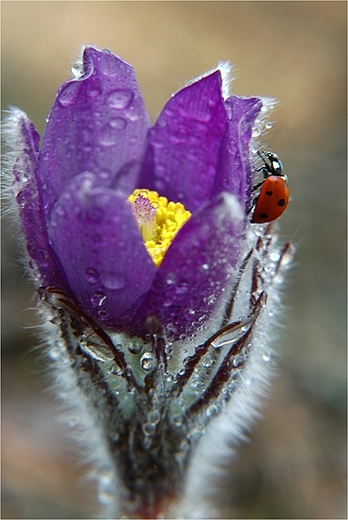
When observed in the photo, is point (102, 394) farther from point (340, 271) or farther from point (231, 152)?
point (340, 271)

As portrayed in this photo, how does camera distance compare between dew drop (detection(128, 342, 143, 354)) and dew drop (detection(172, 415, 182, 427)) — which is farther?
dew drop (detection(172, 415, 182, 427))

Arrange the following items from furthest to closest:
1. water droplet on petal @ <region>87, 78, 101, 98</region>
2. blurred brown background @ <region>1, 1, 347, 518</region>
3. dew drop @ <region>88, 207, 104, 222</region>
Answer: blurred brown background @ <region>1, 1, 347, 518</region>, water droplet on petal @ <region>87, 78, 101, 98</region>, dew drop @ <region>88, 207, 104, 222</region>

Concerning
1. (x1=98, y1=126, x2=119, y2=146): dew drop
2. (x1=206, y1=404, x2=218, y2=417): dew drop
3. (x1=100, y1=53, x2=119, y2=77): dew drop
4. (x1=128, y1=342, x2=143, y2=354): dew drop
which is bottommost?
(x1=206, y1=404, x2=218, y2=417): dew drop

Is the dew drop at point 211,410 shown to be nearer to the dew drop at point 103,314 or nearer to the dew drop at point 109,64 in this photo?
the dew drop at point 103,314

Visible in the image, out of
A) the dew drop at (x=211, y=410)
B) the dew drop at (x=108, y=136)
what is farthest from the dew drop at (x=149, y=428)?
the dew drop at (x=108, y=136)

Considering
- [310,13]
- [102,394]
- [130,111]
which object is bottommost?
[102,394]

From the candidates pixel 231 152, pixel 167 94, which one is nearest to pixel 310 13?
pixel 167 94

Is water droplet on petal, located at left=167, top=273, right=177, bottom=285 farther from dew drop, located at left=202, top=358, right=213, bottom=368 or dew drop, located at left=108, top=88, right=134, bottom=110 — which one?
dew drop, located at left=108, top=88, right=134, bottom=110

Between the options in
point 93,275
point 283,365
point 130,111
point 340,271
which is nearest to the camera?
point 93,275

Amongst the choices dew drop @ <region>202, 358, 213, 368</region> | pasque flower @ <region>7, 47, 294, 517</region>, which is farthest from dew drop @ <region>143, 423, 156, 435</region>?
dew drop @ <region>202, 358, 213, 368</region>
